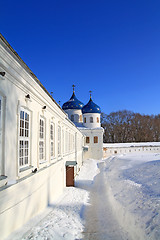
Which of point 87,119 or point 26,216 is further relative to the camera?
point 87,119

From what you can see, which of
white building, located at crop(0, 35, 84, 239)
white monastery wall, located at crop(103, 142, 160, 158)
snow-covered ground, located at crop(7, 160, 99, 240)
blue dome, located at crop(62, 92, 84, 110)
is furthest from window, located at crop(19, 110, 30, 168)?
white monastery wall, located at crop(103, 142, 160, 158)

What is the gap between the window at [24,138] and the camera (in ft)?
16.2

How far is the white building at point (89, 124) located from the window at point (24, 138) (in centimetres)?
2860

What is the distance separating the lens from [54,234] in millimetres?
4977

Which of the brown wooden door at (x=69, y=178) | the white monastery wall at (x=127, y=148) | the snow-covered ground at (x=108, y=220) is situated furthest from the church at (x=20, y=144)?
the white monastery wall at (x=127, y=148)

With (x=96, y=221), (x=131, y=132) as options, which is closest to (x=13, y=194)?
(x=96, y=221)

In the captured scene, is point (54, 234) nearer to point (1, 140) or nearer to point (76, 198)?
point (1, 140)

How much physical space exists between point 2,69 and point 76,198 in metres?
8.07

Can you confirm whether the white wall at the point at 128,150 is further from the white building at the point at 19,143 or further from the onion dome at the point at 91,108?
the white building at the point at 19,143

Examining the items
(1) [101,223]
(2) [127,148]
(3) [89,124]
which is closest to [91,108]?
(3) [89,124]

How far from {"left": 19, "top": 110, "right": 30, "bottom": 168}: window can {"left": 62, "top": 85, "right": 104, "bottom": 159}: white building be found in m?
28.6

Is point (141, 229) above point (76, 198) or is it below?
above

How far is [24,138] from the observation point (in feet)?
16.7

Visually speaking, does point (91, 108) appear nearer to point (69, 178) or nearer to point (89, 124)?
point (89, 124)
